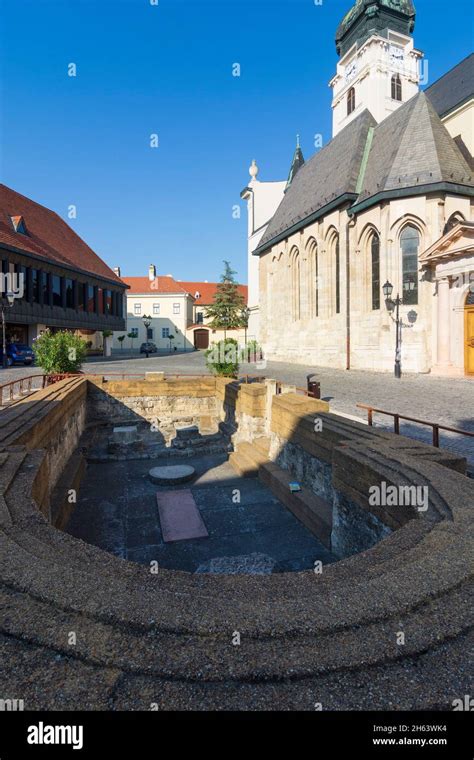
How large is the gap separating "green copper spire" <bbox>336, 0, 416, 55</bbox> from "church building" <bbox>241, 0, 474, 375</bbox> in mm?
107

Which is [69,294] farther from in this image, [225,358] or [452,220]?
[452,220]

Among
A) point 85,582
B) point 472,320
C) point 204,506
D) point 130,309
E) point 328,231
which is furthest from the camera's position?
point 130,309

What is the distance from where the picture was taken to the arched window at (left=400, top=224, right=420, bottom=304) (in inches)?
782

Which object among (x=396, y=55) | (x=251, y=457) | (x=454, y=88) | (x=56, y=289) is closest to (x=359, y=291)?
(x=251, y=457)

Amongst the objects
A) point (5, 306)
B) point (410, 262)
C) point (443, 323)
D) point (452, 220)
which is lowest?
point (443, 323)

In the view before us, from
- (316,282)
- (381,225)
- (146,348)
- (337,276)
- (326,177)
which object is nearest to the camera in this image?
(381,225)

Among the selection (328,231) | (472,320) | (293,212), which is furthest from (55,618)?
(293,212)

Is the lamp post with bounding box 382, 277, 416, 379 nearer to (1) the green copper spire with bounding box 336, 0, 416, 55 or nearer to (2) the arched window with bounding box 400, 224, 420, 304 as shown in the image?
(2) the arched window with bounding box 400, 224, 420, 304

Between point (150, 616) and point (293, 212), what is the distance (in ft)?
111

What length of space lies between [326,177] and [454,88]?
1044cm

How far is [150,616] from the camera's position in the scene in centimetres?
216

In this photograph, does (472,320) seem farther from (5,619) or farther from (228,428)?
(5,619)

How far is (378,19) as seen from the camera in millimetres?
31859

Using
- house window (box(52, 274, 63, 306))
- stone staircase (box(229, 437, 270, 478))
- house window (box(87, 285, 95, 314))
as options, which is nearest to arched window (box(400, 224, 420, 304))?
stone staircase (box(229, 437, 270, 478))
